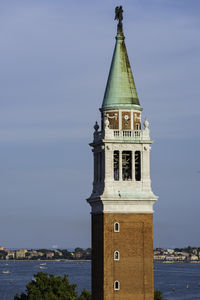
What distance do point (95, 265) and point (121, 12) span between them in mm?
18323

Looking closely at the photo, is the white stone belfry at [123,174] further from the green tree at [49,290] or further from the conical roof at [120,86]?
the green tree at [49,290]

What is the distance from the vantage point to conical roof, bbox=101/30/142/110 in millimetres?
59531

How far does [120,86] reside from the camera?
59.7m

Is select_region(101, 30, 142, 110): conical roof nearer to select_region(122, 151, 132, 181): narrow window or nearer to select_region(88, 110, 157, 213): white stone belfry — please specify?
select_region(88, 110, 157, 213): white stone belfry

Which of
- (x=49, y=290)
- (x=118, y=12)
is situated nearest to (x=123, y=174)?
(x=118, y=12)

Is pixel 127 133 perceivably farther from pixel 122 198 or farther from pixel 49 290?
pixel 49 290

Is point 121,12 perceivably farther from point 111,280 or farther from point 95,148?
point 111,280

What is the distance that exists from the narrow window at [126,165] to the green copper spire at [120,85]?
10.8 ft

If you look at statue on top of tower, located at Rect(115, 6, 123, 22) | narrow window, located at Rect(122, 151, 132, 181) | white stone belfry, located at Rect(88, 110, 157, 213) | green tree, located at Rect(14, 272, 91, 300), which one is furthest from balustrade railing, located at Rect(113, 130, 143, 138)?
green tree, located at Rect(14, 272, 91, 300)

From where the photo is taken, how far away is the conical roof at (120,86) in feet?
195

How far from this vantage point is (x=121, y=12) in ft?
202

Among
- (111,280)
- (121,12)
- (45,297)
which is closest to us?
(111,280)

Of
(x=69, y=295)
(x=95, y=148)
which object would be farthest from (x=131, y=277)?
(x=69, y=295)

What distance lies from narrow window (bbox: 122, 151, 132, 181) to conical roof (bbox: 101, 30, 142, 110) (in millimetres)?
3302
